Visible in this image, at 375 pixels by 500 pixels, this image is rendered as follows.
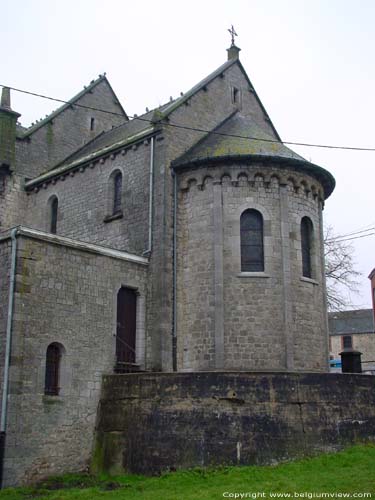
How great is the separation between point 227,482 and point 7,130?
→ 19222 millimetres

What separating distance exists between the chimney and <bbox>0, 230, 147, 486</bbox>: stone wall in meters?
9.71

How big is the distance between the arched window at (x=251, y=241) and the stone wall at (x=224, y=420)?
16.7ft

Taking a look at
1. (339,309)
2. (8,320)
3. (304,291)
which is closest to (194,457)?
(8,320)

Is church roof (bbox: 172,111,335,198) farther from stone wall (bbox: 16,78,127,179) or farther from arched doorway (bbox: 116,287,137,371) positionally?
stone wall (bbox: 16,78,127,179)

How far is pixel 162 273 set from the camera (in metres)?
23.4

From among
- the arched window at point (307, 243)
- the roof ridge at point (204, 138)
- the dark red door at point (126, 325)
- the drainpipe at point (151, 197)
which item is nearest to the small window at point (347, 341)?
the roof ridge at point (204, 138)

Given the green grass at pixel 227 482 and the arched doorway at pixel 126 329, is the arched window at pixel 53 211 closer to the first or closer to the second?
the arched doorway at pixel 126 329

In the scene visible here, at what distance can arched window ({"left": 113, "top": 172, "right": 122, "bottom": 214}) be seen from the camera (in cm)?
2633

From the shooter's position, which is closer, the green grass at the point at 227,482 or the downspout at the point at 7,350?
the green grass at the point at 227,482

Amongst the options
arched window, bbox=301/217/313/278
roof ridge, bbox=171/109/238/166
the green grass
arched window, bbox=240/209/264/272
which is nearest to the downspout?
the green grass

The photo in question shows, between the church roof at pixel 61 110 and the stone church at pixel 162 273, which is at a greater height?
the church roof at pixel 61 110

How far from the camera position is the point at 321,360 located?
79.0 feet

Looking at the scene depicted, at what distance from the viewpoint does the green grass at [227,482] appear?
15.3 metres

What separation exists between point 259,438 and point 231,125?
13.5m
